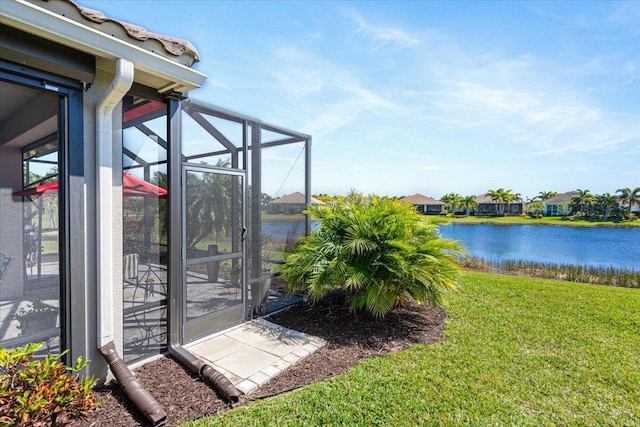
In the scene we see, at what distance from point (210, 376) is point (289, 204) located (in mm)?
3343

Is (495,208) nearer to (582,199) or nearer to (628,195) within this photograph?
(582,199)

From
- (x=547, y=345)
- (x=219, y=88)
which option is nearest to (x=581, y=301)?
(x=547, y=345)

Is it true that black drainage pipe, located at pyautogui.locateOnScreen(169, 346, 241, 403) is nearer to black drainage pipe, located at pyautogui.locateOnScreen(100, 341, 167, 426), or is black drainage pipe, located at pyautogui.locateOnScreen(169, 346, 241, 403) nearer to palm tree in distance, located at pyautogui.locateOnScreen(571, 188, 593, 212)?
black drainage pipe, located at pyautogui.locateOnScreen(100, 341, 167, 426)

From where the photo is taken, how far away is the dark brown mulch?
8.65 ft

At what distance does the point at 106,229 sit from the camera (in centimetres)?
287

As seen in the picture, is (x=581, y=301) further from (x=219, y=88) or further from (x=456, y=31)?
(x=219, y=88)

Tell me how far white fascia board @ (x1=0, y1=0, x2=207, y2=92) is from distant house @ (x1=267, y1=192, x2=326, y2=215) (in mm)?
2487

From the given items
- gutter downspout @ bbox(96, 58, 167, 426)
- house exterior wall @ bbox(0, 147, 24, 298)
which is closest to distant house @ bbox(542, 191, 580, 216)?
gutter downspout @ bbox(96, 58, 167, 426)

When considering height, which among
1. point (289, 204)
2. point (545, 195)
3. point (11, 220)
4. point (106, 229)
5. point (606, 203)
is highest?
point (545, 195)

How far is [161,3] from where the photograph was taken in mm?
4574

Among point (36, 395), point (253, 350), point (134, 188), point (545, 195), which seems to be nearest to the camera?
point (36, 395)

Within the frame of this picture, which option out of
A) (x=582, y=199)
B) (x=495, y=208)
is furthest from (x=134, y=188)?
(x=495, y=208)

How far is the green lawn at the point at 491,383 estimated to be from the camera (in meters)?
2.55

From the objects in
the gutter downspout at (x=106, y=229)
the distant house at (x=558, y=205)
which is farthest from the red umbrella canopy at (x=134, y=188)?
the distant house at (x=558, y=205)
